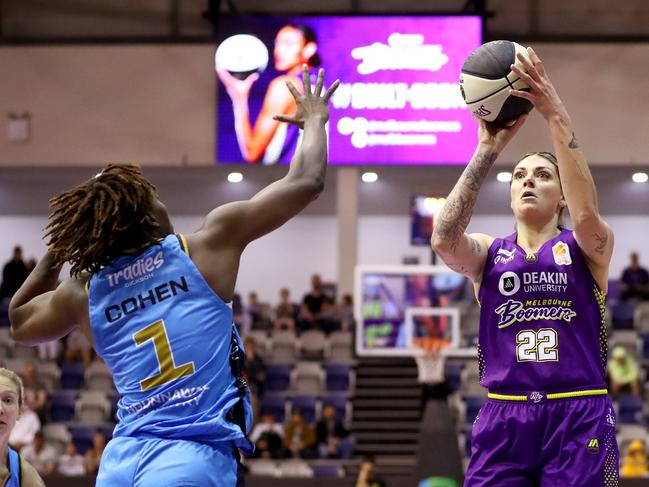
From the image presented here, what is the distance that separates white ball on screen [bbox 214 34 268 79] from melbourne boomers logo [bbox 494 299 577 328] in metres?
14.6

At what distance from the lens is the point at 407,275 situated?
59.5ft

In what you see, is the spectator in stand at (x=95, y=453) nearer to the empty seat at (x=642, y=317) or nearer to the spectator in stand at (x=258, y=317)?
the spectator in stand at (x=258, y=317)

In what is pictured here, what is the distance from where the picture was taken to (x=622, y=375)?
16828mm

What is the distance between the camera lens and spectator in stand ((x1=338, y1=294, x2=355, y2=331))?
18.4 metres

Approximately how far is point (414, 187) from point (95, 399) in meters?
8.41

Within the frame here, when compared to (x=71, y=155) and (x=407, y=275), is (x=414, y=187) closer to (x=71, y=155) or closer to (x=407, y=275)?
(x=407, y=275)

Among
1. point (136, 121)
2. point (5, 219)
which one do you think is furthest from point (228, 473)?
point (5, 219)

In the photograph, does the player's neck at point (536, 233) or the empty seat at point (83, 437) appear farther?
the empty seat at point (83, 437)

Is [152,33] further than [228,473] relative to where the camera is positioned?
Yes

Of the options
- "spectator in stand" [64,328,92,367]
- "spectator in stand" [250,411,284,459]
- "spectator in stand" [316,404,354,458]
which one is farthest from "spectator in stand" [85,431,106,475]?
"spectator in stand" [316,404,354,458]

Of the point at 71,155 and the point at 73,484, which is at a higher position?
the point at 71,155

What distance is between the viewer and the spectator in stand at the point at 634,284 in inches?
780

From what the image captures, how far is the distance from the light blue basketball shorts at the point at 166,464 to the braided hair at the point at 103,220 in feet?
2.06

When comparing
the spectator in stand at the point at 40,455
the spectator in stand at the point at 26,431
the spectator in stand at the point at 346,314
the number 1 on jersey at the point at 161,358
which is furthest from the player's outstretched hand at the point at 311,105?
the spectator in stand at the point at 346,314
